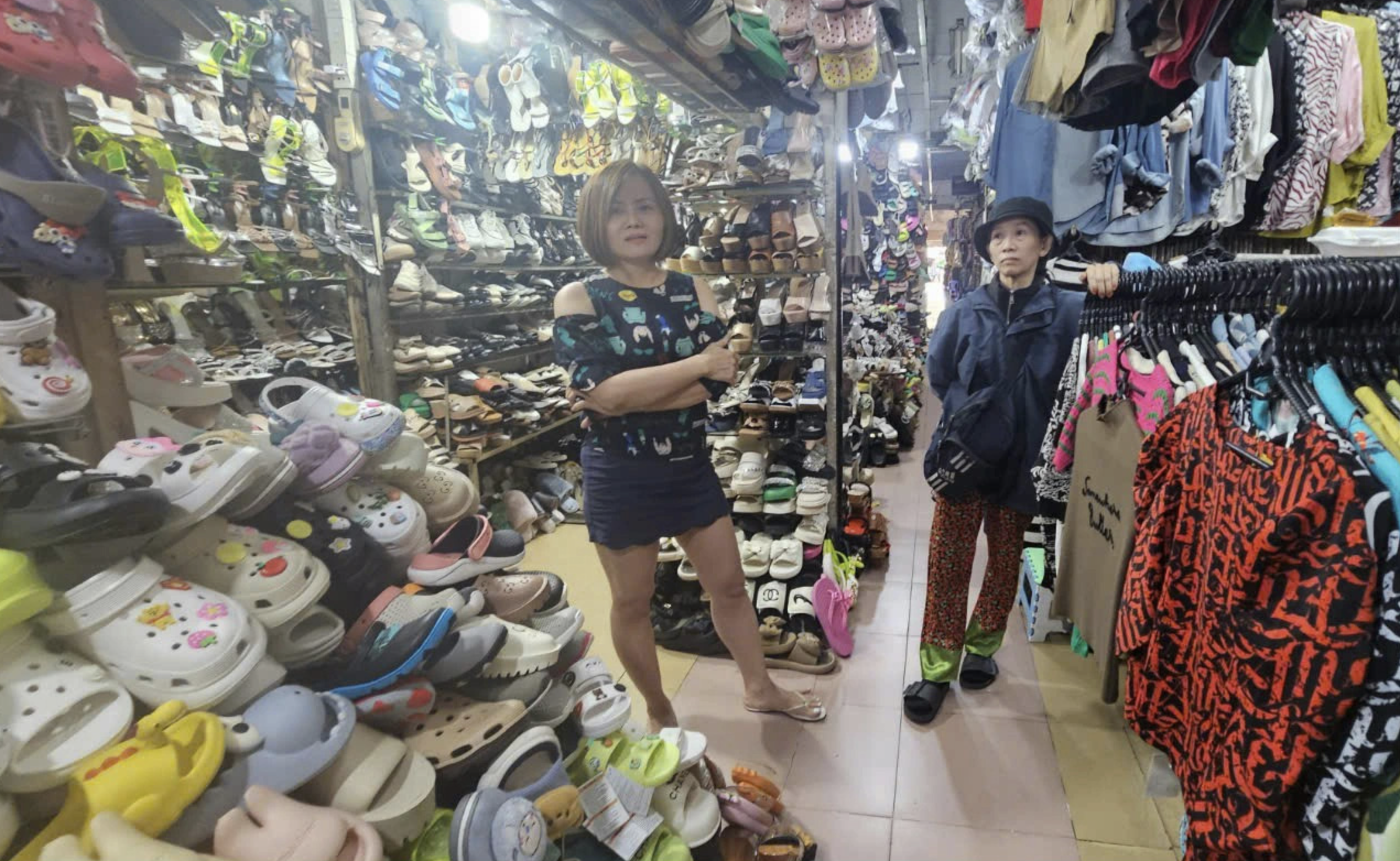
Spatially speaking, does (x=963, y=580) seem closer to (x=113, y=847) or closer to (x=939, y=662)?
(x=939, y=662)

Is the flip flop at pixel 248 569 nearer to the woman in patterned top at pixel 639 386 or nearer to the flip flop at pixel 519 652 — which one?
the flip flop at pixel 519 652

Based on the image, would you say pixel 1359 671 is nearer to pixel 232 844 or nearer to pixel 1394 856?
pixel 1394 856

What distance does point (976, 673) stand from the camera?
2.46 m

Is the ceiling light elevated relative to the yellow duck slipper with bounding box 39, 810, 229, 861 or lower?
elevated

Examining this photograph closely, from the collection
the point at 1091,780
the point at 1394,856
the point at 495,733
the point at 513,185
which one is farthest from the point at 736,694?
the point at 513,185

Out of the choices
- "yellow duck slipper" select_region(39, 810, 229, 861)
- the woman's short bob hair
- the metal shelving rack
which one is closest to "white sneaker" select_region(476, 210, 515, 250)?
the metal shelving rack

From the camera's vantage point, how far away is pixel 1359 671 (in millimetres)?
848

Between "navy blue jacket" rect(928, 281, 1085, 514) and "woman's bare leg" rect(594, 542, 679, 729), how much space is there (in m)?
0.95

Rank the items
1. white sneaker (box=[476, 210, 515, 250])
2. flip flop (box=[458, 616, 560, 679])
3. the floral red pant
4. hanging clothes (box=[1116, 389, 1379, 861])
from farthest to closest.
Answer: white sneaker (box=[476, 210, 515, 250]) → the floral red pant → flip flop (box=[458, 616, 560, 679]) → hanging clothes (box=[1116, 389, 1379, 861])

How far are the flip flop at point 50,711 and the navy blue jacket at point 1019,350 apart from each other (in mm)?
1954

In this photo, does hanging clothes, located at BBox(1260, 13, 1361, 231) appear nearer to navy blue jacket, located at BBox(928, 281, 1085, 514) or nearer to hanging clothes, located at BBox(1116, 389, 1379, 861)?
navy blue jacket, located at BBox(928, 281, 1085, 514)

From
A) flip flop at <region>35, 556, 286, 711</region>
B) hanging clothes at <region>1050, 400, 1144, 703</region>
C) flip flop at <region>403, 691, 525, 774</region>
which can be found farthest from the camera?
hanging clothes at <region>1050, 400, 1144, 703</region>

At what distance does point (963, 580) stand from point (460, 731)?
5.69ft

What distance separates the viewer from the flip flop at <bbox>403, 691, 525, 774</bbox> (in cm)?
101
